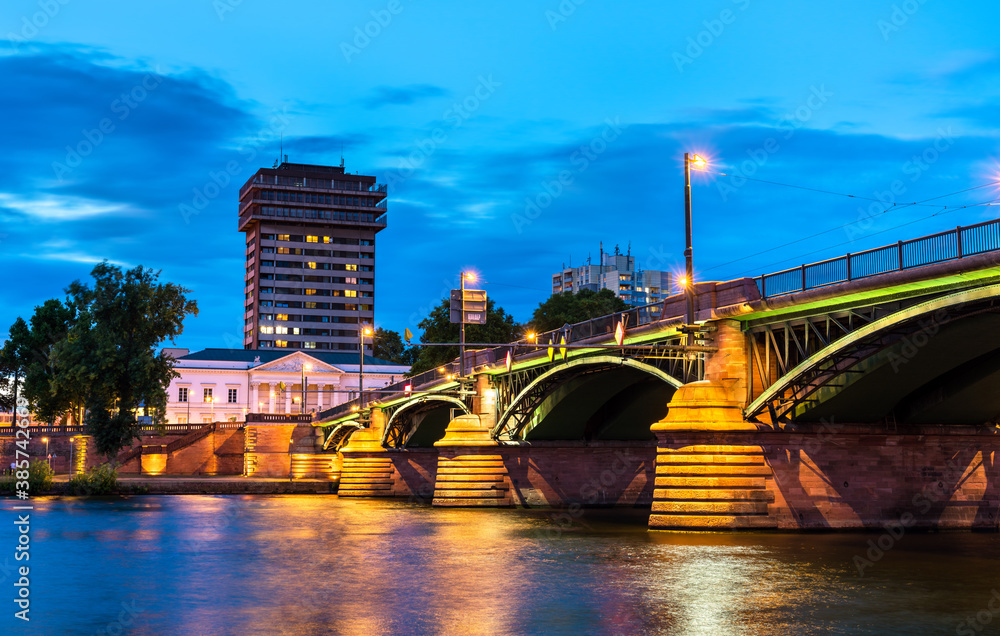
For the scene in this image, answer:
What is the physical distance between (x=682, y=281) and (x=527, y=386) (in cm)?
1446

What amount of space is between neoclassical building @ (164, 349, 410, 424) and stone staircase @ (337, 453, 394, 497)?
197 feet

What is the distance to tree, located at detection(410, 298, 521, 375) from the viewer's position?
307ft

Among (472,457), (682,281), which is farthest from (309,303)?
(682,281)

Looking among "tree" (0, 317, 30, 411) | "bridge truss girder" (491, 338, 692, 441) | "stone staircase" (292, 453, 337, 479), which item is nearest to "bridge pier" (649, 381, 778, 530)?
"bridge truss girder" (491, 338, 692, 441)

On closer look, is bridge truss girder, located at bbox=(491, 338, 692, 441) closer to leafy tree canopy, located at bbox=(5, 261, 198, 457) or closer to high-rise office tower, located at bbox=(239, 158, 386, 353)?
leafy tree canopy, located at bbox=(5, 261, 198, 457)

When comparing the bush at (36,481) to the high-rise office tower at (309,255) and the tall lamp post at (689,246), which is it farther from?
the high-rise office tower at (309,255)

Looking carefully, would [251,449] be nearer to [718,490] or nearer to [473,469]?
[473,469]

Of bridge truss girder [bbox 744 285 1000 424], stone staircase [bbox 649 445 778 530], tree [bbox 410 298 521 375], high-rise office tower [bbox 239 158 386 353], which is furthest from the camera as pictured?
high-rise office tower [bbox 239 158 386 353]

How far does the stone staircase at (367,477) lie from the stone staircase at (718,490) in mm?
39096

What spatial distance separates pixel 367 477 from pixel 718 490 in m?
41.6

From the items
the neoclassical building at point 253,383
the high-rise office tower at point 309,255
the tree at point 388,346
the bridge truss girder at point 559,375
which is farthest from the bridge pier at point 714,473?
the high-rise office tower at point 309,255

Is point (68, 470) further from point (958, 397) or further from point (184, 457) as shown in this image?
point (958, 397)

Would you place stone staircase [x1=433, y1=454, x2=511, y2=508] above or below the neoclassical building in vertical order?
below

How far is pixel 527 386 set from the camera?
50781mm
